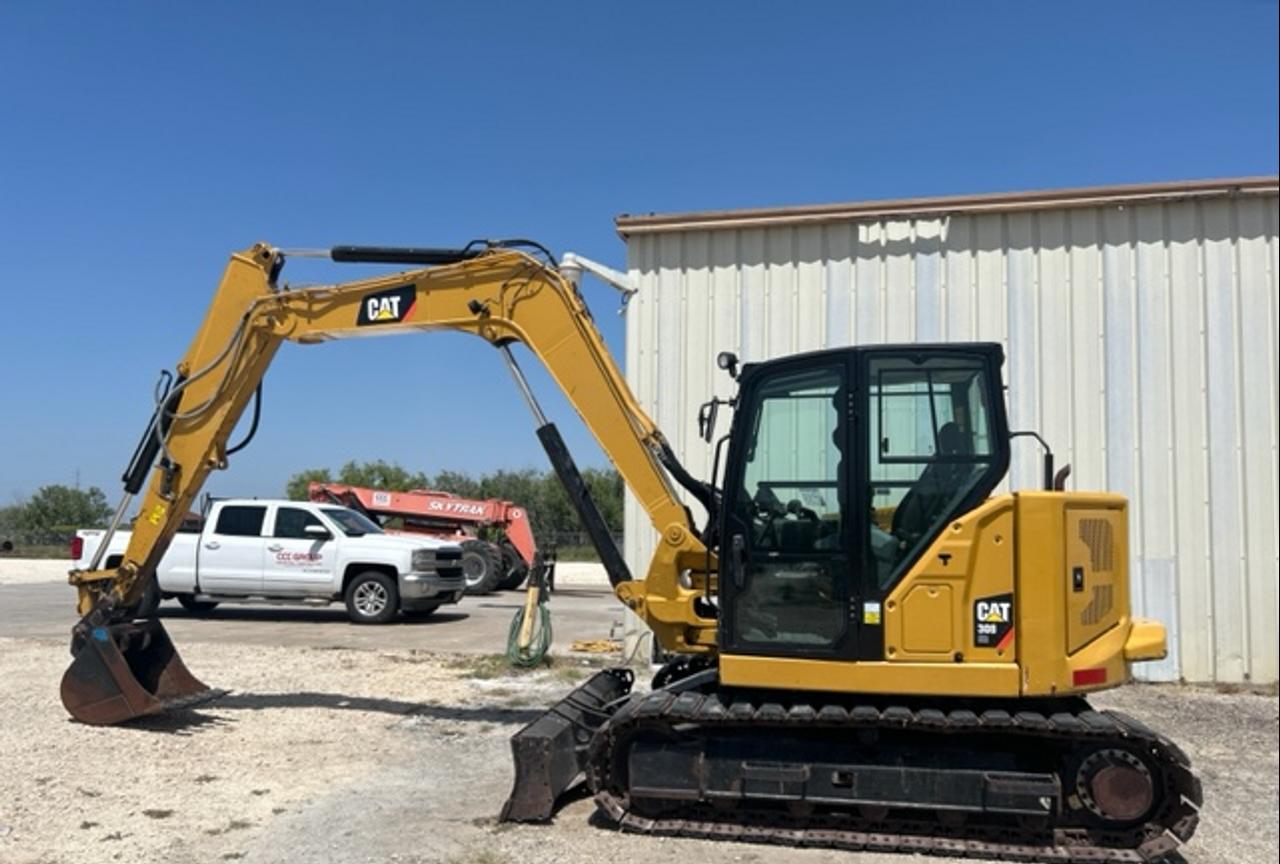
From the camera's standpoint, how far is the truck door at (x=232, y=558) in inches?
649

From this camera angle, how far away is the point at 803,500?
6.06 m

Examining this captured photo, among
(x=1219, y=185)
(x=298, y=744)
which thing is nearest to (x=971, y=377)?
(x=298, y=744)

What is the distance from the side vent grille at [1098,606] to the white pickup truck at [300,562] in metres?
11.9

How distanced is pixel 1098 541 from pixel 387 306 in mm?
5483

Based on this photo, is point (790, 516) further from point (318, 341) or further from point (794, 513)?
point (318, 341)

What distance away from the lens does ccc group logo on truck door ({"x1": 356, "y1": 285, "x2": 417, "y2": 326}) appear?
8211 mm

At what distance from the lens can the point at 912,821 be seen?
5898 mm

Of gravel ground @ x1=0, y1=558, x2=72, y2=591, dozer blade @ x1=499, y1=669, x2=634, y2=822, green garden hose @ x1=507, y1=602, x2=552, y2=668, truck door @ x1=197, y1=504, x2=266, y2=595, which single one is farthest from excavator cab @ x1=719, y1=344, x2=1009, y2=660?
gravel ground @ x1=0, y1=558, x2=72, y2=591

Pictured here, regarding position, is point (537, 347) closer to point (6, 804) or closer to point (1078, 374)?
point (6, 804)

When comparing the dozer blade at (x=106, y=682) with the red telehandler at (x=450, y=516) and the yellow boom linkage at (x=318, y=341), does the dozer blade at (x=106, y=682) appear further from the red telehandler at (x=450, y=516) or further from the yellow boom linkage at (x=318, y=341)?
the red telehandler at (x=450, y=516)

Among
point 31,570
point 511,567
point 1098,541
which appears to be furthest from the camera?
point 31,570

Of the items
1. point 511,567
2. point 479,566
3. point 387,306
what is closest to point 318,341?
point 387,306

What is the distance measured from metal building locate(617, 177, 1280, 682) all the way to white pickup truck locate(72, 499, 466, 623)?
554cm

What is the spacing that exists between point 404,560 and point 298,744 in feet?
26.4
